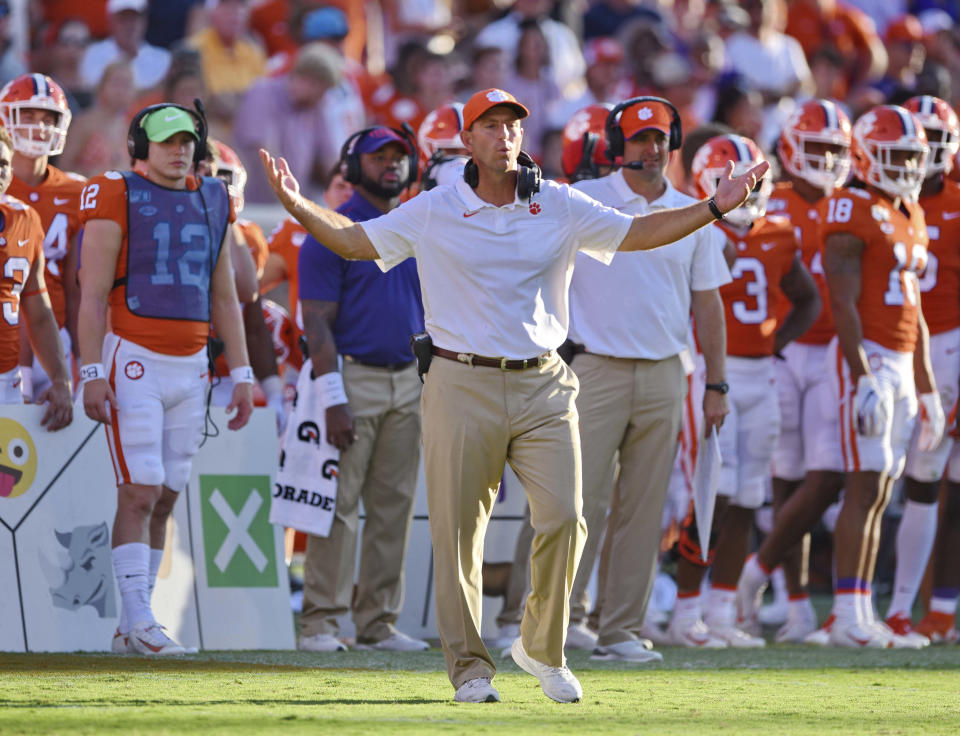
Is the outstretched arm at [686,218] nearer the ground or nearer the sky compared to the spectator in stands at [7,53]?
nearer the ground

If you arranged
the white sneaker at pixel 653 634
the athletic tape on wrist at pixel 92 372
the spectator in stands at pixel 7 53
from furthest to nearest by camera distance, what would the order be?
the spectator in stands at pixel 7 53, the white sneaker at pixel 653 634, the athletic tape on wrist at pixel 92 372

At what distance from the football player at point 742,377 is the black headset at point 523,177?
3.20 metres

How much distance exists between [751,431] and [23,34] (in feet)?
22.4

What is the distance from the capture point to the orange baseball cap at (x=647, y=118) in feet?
26.1

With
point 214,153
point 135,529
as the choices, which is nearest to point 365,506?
point 135,529

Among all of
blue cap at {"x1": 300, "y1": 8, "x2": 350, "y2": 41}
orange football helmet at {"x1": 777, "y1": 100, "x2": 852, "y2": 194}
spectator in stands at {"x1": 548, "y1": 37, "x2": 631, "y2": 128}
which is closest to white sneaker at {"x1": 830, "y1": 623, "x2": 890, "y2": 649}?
orange football helmet at {"x1": 777, "y1": 100, "x2": 852, "y2": 194}

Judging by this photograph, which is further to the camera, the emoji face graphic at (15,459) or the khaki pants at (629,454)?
the khaki pants at (629,454)

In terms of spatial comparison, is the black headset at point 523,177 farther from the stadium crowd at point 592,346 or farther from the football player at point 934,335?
Result: the football player at point 934,335

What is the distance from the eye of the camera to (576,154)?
9555 mm

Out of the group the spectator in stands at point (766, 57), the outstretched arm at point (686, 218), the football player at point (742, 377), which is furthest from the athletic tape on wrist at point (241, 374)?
the spectator in stands at point (766, 57)

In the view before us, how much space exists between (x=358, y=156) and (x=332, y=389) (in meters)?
1.13

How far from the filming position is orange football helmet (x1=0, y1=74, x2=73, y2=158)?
27.6ft

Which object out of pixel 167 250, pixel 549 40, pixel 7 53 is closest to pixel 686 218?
pixel 167 250

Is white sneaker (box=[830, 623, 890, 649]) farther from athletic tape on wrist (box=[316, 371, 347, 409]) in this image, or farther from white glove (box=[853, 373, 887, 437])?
athletic tape on wrist (box=[316, 371, 347, 409])
